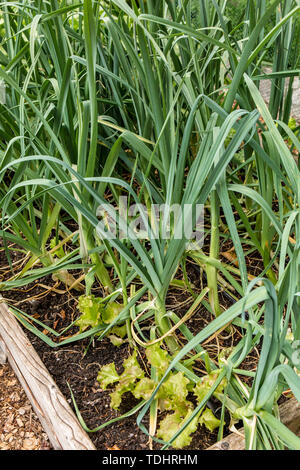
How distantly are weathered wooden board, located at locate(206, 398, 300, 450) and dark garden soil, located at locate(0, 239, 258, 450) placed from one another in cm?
8

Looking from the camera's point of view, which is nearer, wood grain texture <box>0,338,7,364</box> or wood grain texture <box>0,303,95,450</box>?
wood grain texture <box>0,303,95,450</box>

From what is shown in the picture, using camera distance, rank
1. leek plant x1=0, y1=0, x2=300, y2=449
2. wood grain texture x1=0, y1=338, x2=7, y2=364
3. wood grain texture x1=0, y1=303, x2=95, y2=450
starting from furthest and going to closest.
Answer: wood grain texture x1=0, y1=338, x2=7, y2=364, wood grain texture x1=0, y1=303, x2=95, y2=450, leek plant x1=0, y1=0, x2=300, y2=449

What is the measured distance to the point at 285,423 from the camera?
1.00 m

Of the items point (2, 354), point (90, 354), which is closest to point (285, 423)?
point (90, 354)

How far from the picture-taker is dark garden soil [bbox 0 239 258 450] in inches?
41.5

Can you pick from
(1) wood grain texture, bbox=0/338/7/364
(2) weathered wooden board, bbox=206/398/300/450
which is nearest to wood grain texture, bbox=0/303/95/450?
(1) wood grain texture, bbox=0/338/7/364

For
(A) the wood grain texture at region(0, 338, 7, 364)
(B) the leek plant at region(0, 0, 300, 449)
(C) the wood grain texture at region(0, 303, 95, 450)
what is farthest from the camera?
(A) the wood grain texture at region(0, 338, 7, 364)

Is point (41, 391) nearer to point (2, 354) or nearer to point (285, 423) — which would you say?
point (2, 354)

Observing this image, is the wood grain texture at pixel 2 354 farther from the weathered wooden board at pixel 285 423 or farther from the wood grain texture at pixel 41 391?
the weathered wooden board at pixel 285 423

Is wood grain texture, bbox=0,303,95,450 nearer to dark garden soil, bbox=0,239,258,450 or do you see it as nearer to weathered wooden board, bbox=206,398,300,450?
dark garden soil, bbox=0,239,258,450

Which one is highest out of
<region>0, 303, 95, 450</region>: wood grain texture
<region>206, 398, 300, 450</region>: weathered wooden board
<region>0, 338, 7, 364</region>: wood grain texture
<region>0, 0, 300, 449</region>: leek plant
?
<region>0, 0, 300, 449</region>: leek plant

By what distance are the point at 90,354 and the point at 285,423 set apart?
463 millimetres

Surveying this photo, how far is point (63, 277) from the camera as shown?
1357 mm
